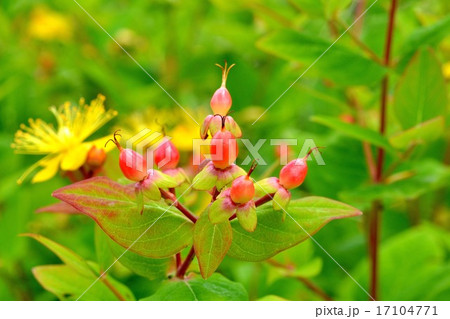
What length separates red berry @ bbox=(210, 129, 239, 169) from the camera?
22.1 inches

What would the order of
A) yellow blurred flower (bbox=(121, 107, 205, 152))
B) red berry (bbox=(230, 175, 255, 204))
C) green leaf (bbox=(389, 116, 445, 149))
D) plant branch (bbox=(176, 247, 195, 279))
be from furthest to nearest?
yellow blurred flower (bbox=(121, 107, 205, 152)), green leaf (bbox=(389, 116, 445, 149)), plant branch (bbox=(176, 247, 195, 279)), red berry (bbox=(230, 175, 255, 204))

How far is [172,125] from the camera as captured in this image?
1.26 meters

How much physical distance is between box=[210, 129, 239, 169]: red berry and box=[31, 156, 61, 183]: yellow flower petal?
275mm

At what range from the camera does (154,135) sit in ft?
2.67

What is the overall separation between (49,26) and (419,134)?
105cm

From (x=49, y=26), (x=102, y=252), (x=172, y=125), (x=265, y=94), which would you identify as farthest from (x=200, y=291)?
(x=49, y=26)

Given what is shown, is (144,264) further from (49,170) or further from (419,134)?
(419,134)

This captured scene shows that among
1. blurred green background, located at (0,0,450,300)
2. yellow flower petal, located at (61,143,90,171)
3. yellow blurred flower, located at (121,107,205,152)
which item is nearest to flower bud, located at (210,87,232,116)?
yellow flower petal, located at (61,143,90,171)

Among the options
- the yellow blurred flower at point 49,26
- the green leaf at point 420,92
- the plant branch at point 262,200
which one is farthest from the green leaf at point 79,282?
the yellow blurred flower at point 49,26

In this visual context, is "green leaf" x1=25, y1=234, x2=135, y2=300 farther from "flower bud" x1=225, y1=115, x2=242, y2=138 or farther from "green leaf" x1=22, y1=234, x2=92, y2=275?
"flower bud" x1=225, y1=115, x2=242, y2=138

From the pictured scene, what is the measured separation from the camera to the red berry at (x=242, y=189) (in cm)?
55

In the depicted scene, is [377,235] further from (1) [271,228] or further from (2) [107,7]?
(2) [107,7]

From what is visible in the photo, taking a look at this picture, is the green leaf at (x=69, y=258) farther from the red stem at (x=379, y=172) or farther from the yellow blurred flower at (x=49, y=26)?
the yellow blurred flower at (x=49, y=26)

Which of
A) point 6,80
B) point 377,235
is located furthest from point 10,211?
point 377,235
